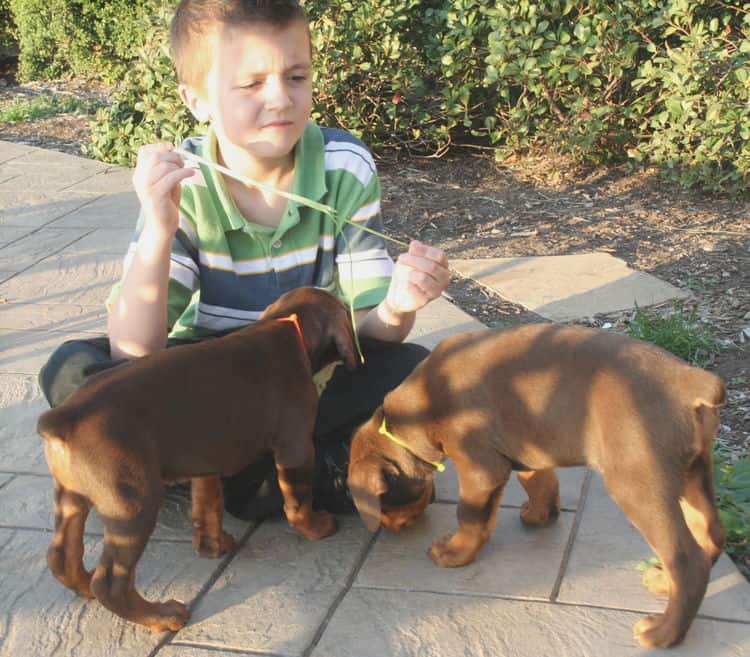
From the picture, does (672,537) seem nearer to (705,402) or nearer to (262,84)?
(705,402)

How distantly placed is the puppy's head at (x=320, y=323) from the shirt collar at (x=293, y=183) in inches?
13.7

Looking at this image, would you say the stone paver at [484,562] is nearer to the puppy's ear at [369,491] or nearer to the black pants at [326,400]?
the puppy's ear at [369,491]

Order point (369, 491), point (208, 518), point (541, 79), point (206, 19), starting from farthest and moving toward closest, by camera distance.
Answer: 1. point (541, 79)
2. point (206, 19)
3. point (208, 518)
4. point (369, 491)

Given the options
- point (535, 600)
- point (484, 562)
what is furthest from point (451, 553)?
point (535, 600)

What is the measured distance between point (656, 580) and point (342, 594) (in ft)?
3.30

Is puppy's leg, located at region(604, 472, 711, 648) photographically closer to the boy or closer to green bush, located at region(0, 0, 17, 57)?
the boy

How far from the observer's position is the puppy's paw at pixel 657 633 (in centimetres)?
288

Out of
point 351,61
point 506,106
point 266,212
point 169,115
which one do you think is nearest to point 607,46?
point 506,106

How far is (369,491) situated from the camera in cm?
338

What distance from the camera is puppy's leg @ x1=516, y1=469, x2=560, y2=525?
3.50 metres

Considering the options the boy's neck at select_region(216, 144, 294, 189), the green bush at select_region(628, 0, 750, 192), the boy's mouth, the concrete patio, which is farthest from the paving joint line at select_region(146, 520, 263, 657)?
the green bush at select_region(628, 0, 750, 192)

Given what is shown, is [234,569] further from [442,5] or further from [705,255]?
[442,5]

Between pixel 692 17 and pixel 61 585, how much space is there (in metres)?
5.91

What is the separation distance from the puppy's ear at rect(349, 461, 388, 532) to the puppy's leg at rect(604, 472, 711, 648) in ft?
2.77
